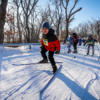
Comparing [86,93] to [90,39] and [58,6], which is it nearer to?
[90,39]

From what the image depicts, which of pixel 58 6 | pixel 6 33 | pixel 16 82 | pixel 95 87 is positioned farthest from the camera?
pixel 58 6

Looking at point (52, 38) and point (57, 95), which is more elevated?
point (52, 38)

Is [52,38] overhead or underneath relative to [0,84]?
overhead

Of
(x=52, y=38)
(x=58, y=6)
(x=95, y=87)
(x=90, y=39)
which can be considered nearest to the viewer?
(x=95, y=87)

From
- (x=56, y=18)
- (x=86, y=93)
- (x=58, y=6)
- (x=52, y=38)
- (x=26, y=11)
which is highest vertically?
(x=58, y=6)

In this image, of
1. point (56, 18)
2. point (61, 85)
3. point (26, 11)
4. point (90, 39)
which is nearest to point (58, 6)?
point (56, 18)

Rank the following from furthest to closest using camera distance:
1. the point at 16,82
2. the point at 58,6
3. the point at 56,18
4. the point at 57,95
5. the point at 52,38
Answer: the point at 56,18
the point at 58,6
the point at 52,38
the point at 16,82
the point at 57,95

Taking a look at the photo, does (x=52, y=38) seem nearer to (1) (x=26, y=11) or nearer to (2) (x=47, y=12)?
(1) (x=26, y=11)

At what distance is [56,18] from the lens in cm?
1783

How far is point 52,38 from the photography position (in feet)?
8.59

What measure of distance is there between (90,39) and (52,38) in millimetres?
4164

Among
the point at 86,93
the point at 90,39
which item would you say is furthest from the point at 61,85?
the point at 90,39

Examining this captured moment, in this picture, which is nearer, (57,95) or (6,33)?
(57,95)

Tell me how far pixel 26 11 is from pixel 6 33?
4.29 m
